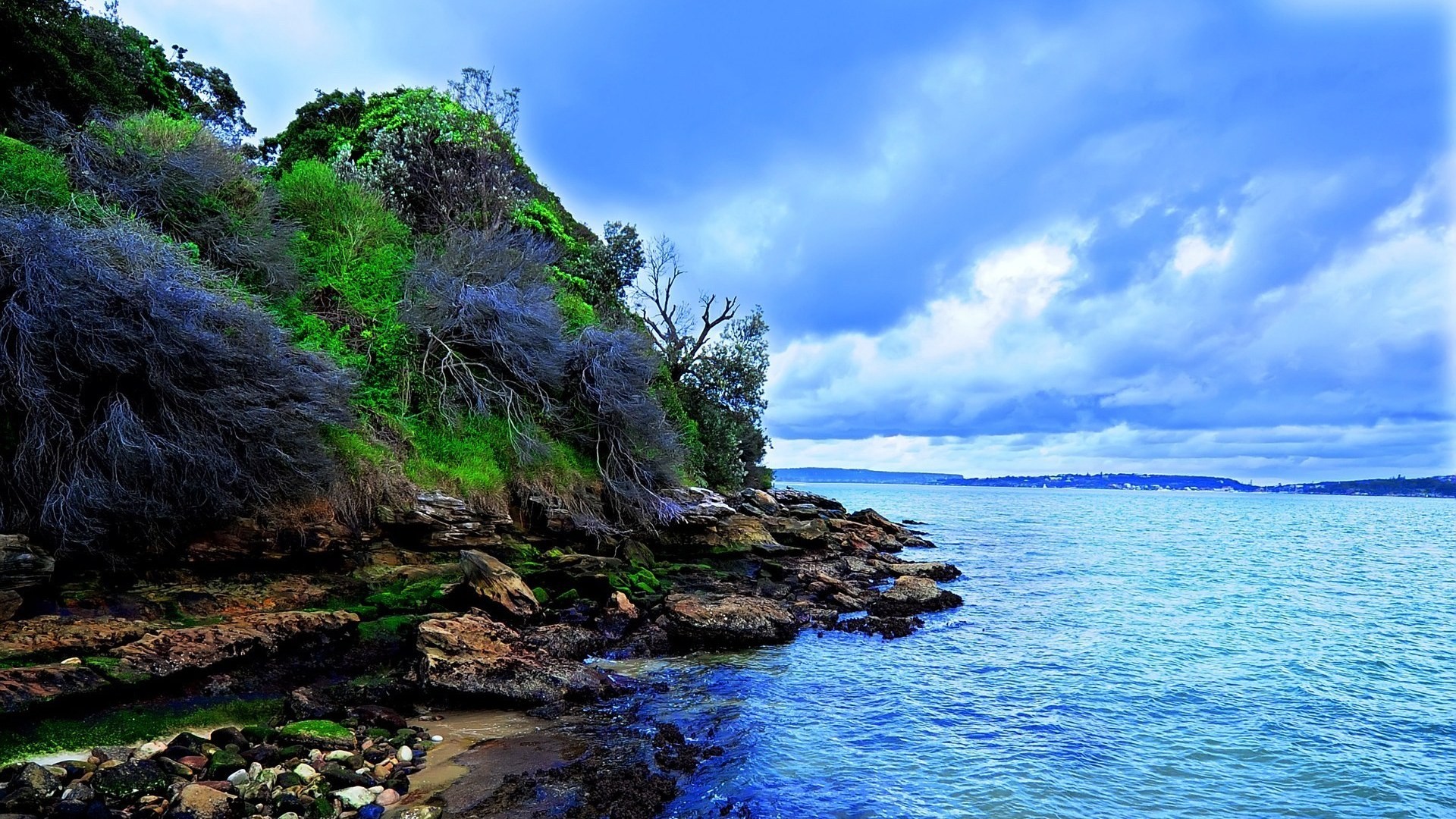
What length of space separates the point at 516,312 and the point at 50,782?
13159 millimetres

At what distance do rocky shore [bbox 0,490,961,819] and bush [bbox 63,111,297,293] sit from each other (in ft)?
26.3

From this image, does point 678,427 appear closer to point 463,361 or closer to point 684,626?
point 463,361

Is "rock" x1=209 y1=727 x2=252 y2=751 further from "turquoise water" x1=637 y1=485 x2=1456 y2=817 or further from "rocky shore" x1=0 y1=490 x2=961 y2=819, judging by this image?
"turquoise water" x1=637 y1=485 x2=1456 y2=817

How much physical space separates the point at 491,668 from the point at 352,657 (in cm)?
212

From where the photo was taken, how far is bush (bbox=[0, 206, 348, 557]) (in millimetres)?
9320

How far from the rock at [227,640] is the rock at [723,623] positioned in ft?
18.9

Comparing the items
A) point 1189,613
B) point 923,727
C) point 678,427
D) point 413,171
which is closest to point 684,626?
point 923,727

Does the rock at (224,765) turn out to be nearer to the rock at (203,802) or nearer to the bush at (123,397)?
the rock at (203,802)

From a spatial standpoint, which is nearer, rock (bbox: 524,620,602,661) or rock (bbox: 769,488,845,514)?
rock (bbox: 524,620,602,661)

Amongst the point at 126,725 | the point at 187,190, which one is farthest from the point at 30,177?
the point at 126,725

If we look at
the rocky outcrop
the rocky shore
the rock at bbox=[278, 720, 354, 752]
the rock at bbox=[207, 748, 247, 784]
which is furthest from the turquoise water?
the rocky outcrop

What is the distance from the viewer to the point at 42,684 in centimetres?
713

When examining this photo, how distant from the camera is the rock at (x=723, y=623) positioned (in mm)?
13547

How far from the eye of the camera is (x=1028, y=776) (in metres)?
8.27
